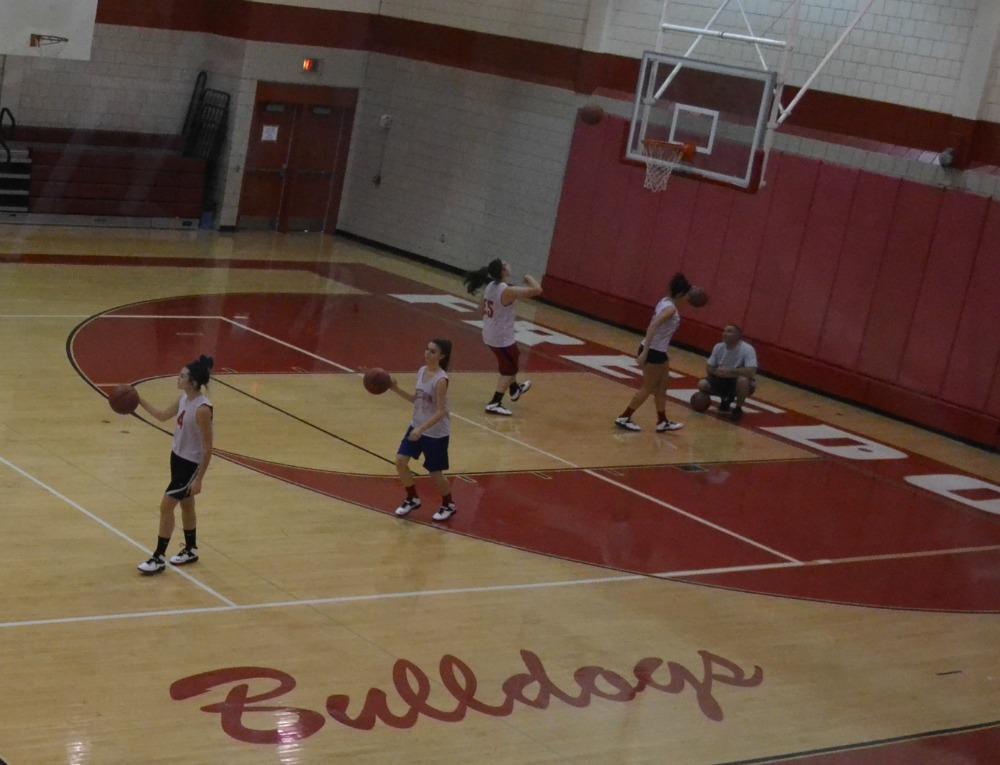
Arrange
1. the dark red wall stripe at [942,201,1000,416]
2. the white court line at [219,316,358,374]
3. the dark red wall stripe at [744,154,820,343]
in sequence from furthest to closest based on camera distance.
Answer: the dark red wall stripe at [744,154,820,343] < the dark red wall stripe at [942,201,1000,416] < the white court line at [219,316,358,374]

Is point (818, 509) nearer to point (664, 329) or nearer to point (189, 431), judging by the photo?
point (664, 329)

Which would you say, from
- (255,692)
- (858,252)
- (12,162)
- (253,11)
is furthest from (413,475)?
(253,11)

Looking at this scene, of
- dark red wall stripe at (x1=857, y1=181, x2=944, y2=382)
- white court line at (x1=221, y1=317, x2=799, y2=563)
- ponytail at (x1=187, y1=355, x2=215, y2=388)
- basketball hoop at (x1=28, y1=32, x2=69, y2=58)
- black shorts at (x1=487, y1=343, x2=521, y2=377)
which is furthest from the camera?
basketball hoop at (x1=28, y1=32, x2=69, y2=58)

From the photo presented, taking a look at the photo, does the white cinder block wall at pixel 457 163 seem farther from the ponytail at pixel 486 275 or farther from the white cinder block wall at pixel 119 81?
the ponytail at pixel 486 275

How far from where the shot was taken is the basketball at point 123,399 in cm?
998

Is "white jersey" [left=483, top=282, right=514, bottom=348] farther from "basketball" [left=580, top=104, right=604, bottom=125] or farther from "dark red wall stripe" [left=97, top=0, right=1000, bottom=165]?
"dark red wall stripe" [left=97, top=0, right=1000, bottom=165]

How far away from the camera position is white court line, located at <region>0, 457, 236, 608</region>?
1005cm

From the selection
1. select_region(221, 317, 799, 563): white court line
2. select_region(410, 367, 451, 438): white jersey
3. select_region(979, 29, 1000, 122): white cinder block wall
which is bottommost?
select_region(221, 317, 799, 563): white court line

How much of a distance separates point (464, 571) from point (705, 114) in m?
9.27

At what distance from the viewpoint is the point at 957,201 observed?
744 inches

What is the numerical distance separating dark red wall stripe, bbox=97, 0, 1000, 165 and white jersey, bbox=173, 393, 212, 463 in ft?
41.5

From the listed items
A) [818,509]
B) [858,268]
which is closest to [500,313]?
[818,509]

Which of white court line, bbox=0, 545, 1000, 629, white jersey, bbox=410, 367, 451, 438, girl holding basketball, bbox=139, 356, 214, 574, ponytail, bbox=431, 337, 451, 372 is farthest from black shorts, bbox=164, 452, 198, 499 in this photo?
ponytail, bbox=431, 337, 451, 372

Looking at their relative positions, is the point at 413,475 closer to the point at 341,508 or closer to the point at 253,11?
the point at 341,508
